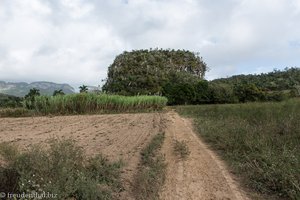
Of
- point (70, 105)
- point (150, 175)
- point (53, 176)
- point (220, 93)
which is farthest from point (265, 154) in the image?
point (220, 93)

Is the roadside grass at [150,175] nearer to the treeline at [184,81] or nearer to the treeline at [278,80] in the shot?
the treeline at [184,81]

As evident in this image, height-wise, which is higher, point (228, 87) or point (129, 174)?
point (228, 87)

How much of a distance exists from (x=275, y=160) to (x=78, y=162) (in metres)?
3.49

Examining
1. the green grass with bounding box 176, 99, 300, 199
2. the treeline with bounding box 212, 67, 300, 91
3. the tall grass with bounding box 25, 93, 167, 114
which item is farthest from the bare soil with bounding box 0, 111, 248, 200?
the treeline with bounding box 212, 67, 300, 91

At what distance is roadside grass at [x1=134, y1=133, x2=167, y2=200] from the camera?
507 centimetres

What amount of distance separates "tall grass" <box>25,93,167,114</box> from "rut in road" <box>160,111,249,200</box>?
43.1ft

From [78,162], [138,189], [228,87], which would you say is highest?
[228,87]

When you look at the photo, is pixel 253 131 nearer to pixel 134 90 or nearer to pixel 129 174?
pixel 129 174

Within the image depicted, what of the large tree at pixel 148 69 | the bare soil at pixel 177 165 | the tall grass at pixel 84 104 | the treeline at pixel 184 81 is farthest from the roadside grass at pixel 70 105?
the large tree at pixel 148 69

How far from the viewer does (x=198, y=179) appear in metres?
6.04

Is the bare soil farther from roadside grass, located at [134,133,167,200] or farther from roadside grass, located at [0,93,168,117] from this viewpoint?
roadside grass, located at [0,93,168,117]

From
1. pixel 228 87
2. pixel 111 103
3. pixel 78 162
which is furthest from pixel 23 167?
pixel 228 87

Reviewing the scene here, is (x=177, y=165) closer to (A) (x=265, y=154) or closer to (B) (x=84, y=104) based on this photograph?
(A) (x=265, y=154)

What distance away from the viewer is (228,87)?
3450cm
